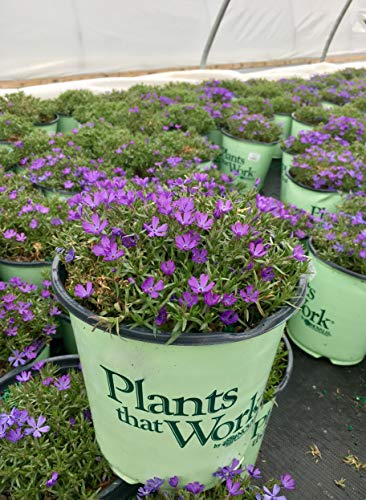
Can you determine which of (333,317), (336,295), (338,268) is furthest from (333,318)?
(338,268)

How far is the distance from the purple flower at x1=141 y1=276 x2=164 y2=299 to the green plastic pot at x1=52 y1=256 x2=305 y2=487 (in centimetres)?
8

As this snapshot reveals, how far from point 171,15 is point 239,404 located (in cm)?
688

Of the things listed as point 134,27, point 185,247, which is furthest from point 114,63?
point 185,247

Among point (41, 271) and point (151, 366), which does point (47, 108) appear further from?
point (151, 366)

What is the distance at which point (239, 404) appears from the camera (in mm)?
1059

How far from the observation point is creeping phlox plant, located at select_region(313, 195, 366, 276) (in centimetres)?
209

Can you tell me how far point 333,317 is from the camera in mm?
2238

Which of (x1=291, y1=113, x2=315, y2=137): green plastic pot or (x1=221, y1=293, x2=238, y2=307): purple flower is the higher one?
(x1=221, y1=293, x2=238, y2=307): purple flower

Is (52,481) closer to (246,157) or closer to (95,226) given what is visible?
(95,226)

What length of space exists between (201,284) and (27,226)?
4.92 feet

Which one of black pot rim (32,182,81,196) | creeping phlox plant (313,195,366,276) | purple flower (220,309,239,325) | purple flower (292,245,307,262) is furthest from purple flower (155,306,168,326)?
black pot rim (32,182,81,196)

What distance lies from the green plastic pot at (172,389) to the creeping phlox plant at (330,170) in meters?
2.14

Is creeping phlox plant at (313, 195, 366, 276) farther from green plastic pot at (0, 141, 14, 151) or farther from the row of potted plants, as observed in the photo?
green plastic pot at (0, 141, 14, 151)

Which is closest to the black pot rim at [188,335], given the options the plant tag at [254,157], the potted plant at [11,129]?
the potted plant at [11,129]
